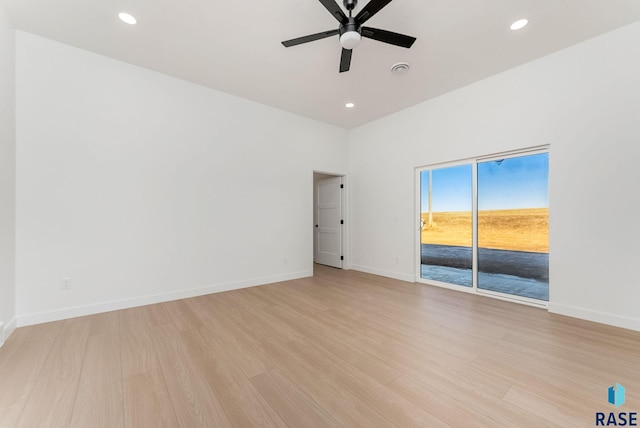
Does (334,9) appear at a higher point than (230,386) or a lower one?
higher

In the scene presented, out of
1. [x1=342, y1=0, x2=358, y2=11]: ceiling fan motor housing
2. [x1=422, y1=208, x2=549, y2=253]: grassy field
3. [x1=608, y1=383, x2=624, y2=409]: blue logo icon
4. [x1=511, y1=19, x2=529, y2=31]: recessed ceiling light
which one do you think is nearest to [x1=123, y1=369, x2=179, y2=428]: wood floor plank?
[x1=608, y1=383, x2=624, y2=409]: blue logo icon

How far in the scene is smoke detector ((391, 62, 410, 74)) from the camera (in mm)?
3129

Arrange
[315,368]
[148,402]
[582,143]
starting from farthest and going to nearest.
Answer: [582,143] < [315,368] < [148,402]

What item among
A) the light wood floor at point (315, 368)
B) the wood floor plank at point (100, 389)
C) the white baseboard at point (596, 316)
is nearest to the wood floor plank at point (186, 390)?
the light wood floor at point (315, 368)

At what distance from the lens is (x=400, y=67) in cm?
319

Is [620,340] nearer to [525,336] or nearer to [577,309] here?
[577,309]

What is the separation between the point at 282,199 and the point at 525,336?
3.80 m

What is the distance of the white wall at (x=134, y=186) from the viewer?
270cm

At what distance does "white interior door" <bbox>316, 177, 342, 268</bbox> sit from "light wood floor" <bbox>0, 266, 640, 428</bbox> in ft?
8.91

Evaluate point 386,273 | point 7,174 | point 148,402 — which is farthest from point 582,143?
point 7,174

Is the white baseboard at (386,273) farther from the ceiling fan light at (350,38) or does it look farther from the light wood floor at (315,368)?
the ceiling fan light at (350,38)

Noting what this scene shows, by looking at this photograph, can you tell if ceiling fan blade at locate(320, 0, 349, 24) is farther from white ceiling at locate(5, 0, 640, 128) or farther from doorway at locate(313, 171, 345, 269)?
doorway at locate(313, 171, 345, 269)

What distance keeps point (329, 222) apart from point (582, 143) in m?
4.34

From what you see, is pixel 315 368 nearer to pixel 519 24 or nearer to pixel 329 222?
pixel 519 24
